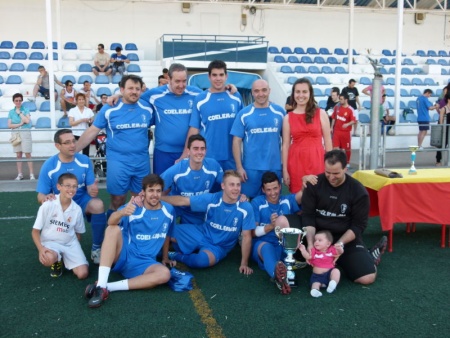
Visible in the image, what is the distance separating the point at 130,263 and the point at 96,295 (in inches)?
18.4

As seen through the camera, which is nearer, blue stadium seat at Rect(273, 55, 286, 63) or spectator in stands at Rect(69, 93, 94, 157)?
spectator in stands at Rect(69, 93, 94, 157)

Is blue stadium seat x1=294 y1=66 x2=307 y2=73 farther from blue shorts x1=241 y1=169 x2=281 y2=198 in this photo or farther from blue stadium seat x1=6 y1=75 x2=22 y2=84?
blue shorts x1=241 y1=169 x2=281 y2=198

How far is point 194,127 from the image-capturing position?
16.3ft

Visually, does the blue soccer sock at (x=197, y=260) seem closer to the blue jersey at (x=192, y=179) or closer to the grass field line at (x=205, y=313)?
the grass field line at (x=205, y=313)

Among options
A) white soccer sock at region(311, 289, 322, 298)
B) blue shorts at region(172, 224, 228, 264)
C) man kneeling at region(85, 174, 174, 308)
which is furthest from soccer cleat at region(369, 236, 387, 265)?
man kneeling at region(85, 174, 174, 308)

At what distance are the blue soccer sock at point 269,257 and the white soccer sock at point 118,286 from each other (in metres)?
1.17

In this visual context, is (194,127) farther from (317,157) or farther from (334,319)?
(334,319)

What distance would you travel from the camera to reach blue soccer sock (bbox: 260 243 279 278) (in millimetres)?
3990

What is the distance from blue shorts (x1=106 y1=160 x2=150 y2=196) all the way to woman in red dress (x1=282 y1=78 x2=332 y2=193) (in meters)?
1.48

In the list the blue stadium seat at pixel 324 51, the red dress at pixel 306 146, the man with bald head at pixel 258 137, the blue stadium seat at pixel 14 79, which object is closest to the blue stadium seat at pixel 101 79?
the blue stadium seat at pixel 14 79

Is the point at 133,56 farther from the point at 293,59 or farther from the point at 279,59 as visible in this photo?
the point at 293,59

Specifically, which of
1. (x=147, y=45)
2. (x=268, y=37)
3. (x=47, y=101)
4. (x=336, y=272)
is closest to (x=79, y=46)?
(x=147, y=45)

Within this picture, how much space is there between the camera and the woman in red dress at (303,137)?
4555mm

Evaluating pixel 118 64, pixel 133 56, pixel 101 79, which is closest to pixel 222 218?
pixel 101 79
